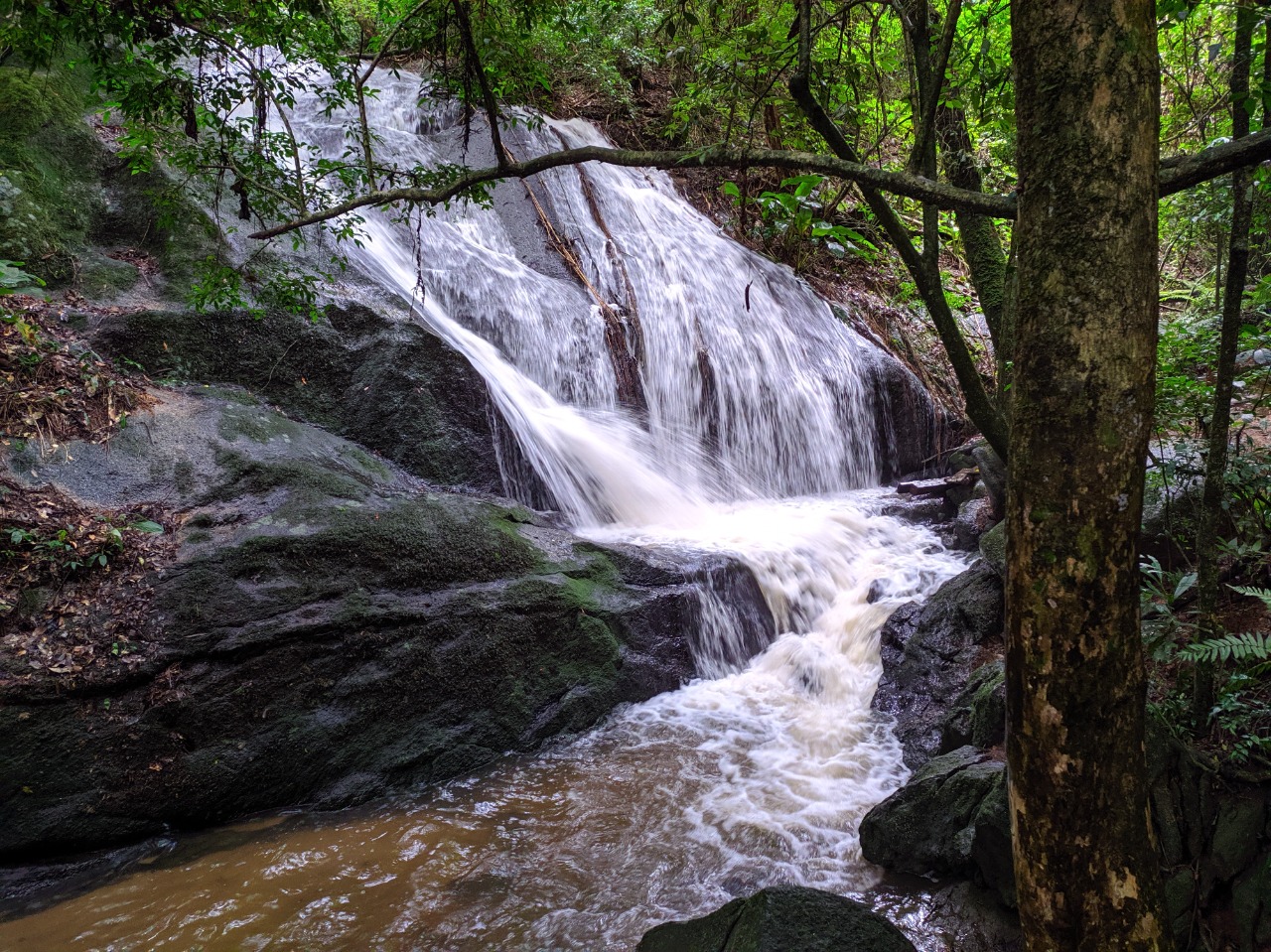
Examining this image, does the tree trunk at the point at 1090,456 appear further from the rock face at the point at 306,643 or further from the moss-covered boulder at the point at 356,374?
the moss-covered boulder at the point at 356,374

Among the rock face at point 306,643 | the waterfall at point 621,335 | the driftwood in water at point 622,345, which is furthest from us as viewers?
the driftwood in water at point 622,345

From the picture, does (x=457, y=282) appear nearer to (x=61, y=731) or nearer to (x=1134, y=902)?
(x=61, y=731)

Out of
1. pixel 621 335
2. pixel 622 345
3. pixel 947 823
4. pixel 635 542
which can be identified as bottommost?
pixel 947 823

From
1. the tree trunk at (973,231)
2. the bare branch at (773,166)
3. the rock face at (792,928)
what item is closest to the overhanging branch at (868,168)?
the bare branch at (773,166)

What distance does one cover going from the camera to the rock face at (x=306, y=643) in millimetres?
3664

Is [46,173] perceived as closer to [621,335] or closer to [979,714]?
[621,335]

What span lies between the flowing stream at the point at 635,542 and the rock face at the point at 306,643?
0.93 feet

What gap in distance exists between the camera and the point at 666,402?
912 cm

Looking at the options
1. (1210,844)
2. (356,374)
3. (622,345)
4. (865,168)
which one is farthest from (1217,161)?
(622,345)

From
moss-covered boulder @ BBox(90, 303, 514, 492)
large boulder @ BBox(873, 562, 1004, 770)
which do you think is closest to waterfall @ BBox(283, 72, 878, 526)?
moss-covered boulder @ BBox(90, 303, 514, 492)

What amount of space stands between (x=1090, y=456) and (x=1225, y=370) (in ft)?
7.17

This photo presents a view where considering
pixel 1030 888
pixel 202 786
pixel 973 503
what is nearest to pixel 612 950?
pixel 1030 888

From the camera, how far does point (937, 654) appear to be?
535 cm

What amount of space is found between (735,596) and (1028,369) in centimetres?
473
